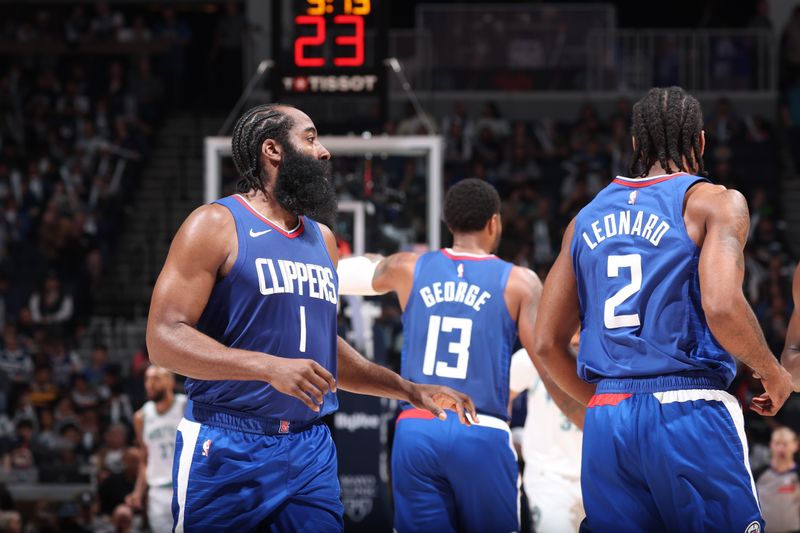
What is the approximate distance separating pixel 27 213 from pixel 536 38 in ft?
26.4

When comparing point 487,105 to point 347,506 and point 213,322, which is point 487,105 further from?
point 213,322

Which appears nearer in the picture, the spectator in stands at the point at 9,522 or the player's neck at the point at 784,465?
the spectator in stands at the point at 9,522

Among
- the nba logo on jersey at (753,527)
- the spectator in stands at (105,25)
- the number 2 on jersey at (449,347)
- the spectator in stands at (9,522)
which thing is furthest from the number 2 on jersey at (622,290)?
the spectator in stands at (105,25)

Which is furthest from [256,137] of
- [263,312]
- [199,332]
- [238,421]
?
[238,421]

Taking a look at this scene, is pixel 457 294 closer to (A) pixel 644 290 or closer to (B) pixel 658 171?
(B) pixel 658 171

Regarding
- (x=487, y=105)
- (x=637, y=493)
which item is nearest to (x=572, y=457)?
(x=637, y=493)

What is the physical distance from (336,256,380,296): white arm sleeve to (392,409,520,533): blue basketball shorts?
2.28ft

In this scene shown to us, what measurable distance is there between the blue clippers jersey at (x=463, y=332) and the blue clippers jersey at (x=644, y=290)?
55.9 inches

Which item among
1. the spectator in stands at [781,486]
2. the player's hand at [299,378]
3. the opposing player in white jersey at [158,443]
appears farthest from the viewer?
the spectator in stands at [781,486]

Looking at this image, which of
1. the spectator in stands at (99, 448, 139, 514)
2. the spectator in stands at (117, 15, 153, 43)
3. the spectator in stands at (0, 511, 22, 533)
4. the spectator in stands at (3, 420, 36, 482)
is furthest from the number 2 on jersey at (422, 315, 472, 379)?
the spectator in stands at (117, 15, 153, 43)

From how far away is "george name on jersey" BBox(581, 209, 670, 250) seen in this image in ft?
12.5

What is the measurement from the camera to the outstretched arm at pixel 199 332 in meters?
3.49

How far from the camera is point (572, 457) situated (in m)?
6.40

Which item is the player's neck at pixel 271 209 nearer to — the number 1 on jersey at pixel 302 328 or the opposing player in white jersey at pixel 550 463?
the number 1 on jersey at pixel 302 328
